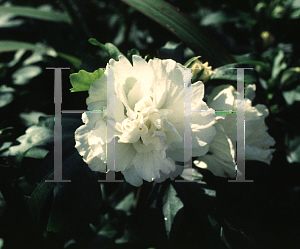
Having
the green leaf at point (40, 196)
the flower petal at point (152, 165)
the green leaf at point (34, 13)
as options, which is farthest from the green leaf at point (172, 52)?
the green leaf at point (34, 13)

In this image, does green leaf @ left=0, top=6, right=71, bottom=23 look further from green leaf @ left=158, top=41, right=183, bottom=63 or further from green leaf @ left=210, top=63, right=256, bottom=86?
green leaf @ left=210, top=63, right=256, bottom=86

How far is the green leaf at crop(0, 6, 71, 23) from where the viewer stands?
1.38 m

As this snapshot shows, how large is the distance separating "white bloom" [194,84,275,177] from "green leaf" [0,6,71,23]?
1.12 metres

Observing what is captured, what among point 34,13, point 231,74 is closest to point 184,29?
point 231,74

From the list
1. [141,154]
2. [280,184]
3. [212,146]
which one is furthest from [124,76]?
[280,184]

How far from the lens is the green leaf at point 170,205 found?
90 cm

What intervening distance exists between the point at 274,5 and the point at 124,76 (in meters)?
1.10

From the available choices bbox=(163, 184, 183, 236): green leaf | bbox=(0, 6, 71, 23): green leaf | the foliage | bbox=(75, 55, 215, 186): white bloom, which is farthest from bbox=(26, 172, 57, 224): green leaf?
bbox=(0, 6, 71, 23): green leaf

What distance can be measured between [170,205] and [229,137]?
32 cm

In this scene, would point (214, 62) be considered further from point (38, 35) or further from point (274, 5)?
point (38, 35)

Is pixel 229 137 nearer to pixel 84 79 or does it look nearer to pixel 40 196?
pixel 84 79

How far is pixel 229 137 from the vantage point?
2.72 ft

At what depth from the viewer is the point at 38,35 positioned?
5.19 feet

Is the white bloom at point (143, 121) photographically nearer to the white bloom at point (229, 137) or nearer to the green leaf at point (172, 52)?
the white bloom at point (229, 137)
